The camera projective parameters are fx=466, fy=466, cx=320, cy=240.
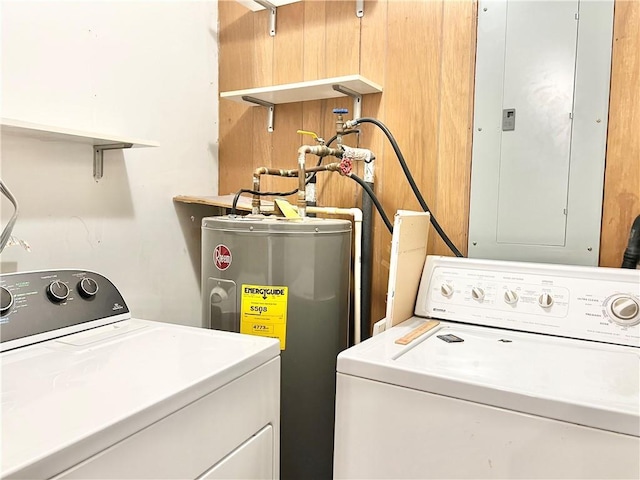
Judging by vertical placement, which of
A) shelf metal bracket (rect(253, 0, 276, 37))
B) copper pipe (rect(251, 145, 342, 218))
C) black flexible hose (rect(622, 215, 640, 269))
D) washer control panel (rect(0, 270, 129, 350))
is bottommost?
washer control panel (rect(0, 270, 129, 350))

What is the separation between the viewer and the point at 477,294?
128 centimetres

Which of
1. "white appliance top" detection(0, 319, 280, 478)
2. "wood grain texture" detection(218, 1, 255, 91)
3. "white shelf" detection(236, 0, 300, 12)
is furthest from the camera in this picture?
"wood grain texture" detection(218, 1, 255, 91)

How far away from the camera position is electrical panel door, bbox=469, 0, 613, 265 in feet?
4.33

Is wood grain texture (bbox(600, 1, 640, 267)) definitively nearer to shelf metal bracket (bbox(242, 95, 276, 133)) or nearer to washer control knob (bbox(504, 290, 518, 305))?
washer control knob (bbox(504, 290, 518, 305))

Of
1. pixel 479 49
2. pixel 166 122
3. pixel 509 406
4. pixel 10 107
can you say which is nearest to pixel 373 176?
pixel 479 49

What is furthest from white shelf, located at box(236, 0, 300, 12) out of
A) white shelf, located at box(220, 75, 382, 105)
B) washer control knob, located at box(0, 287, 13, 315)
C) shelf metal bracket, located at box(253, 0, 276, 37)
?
washer control knob, located at box(0, 287, 13, 315)

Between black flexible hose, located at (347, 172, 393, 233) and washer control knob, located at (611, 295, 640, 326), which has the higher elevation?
black flexible hose, located at (347, 172, 393, 233)

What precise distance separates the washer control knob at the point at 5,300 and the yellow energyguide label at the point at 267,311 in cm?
57

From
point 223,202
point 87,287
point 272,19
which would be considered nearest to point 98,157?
point 223,202

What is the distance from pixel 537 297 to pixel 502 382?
0.43m

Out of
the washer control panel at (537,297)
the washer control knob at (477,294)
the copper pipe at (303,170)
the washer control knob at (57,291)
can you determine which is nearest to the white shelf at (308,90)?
the copper pipe at (303,170)

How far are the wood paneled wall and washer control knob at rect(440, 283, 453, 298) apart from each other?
0.70 ft

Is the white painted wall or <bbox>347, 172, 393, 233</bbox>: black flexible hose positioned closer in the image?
the white painted wall

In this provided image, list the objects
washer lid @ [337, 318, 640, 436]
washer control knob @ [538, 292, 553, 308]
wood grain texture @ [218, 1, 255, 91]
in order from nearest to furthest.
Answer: washer lid @ [337, 318, 640, 436]
washer control knob @ [538, 292, 553, 308]
wood grain texture @ [218, 1, 255, 91]
